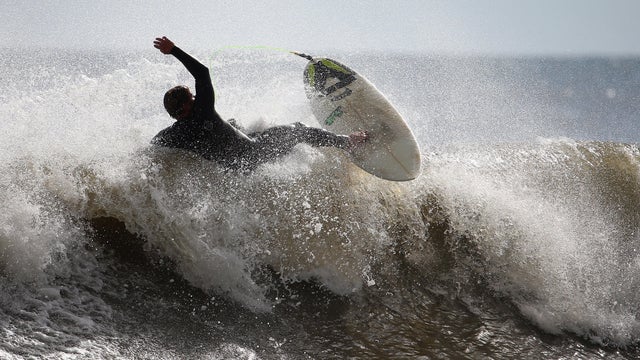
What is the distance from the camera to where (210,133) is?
5090mm

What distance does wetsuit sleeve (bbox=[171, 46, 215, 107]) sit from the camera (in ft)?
15.8

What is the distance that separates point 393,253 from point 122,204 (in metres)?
2.55

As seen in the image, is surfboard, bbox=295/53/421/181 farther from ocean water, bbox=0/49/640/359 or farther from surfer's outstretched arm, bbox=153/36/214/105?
surfer's outstretched arm, bbox=153/36/214/105

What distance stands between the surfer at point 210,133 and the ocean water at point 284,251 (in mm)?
130

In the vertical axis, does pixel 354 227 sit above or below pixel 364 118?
below

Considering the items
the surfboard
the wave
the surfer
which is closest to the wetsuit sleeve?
the surfer

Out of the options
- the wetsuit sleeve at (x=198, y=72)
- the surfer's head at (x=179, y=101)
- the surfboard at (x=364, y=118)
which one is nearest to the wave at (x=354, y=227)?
the surfboard at (x=364, y=118)

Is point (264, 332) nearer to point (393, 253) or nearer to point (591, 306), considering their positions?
point (393, 253)

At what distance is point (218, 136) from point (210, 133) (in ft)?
0.25

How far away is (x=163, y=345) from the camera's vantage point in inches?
148

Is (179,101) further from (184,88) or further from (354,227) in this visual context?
(354,227)

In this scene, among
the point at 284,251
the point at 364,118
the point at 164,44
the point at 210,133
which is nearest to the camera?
the point at 164,44

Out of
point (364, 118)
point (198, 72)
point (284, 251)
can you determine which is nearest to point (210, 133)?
point (198, 72)

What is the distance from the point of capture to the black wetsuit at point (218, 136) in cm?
491
